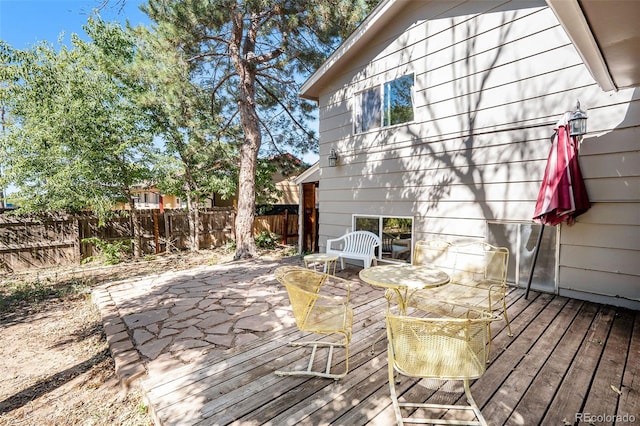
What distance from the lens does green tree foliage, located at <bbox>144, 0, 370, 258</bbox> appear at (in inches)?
267

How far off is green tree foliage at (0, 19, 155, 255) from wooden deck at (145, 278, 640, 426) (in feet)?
23.2

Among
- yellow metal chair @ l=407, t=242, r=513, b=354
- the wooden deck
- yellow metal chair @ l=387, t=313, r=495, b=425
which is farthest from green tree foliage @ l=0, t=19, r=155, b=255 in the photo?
yellow metal chair @ l=387, t=313, r=495, b=425

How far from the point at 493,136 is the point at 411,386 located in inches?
157

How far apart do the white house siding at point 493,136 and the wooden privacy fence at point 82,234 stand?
6.12 meters

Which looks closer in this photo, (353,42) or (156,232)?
(353,42)

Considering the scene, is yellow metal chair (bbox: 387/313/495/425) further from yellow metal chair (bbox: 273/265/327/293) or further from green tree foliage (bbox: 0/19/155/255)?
green tree foliage (bbox: 0/19/155/255)

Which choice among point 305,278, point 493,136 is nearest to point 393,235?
point 493,136

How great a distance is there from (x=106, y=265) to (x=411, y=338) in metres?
8.98

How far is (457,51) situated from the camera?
4.92 m

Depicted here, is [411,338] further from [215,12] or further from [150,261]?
[150,261]

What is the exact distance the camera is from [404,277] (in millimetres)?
2861

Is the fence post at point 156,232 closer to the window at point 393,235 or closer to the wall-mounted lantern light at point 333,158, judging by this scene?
the wall-mounted lantern light at point 333,158

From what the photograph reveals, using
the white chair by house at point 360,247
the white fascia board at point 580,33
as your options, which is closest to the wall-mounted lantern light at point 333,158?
the white chair by house at point 360,247

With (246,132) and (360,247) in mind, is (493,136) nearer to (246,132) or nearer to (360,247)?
(360,247)
